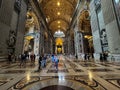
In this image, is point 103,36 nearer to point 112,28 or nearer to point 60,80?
point 112,28

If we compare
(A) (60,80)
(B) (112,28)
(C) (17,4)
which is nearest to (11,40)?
(C) (17,4)

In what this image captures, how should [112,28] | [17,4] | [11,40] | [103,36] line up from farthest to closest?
[17,4]
[103,36]
[11,40]
[112,28]

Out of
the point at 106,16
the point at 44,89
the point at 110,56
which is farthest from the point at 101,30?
the point at 44,89

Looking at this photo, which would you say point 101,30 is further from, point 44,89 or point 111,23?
point 44,89

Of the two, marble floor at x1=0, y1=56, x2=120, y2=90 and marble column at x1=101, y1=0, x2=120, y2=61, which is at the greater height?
marble column at x1=101, y1=0, x2=120, y2=61

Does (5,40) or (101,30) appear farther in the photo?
(101,30)

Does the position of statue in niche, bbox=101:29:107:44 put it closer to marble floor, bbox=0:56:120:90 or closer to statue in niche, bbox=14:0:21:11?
marble floor, bbox=0:56:120:90

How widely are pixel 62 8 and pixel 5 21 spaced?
2153 cm

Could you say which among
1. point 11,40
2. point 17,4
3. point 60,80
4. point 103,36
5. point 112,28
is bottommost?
point 60,80

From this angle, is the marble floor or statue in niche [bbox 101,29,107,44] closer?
the marble floor

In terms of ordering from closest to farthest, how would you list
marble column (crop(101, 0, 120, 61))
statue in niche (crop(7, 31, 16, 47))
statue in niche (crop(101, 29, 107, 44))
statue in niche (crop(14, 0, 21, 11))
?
marble column (crop(101, 0, 120, 61)) → statue in niche (crop(7, 31, 16, 47)) → statue in niche (crop(101, 29, 107, 44)) → statue in niche (crop(14, 0, 21, 11))

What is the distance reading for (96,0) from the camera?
36.1 feet

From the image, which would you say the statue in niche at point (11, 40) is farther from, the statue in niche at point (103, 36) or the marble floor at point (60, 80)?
the statue in niche at point (103, 36)

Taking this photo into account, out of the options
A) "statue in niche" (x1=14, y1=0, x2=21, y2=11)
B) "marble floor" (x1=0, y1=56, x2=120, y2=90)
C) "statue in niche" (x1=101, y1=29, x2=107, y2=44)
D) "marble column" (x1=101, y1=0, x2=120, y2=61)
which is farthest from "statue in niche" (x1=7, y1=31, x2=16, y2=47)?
"statue in niche" (x1=101, y1=29, x2=107, y2=44)
